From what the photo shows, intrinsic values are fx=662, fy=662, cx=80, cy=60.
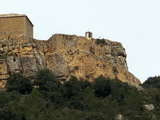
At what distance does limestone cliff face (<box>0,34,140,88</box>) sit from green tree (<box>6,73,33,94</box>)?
3.67ft

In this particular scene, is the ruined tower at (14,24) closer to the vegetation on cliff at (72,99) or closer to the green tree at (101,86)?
the vegetation on cliff at (72,99)

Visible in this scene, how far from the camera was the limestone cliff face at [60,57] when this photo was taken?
177ft

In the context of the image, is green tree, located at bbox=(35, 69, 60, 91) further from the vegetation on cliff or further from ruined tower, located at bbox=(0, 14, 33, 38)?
ruined tower, located at bbox=(0, 14, 33, 38)

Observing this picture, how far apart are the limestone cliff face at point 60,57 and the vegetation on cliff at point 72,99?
54.8 inches

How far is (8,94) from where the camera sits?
50.8 metres

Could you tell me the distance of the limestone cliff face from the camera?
5391 cm

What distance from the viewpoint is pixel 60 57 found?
5481cm

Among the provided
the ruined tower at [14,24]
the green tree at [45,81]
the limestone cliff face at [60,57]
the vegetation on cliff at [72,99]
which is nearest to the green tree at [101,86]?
the vegetation on cliff at [72,99]

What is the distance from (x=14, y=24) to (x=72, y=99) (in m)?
8.66

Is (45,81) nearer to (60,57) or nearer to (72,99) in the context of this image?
(72,99)

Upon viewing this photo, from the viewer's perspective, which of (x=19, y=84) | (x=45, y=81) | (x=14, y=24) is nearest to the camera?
(x=19, y=84)

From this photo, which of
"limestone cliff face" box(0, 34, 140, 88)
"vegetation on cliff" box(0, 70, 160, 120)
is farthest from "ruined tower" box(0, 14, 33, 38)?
"vegetation on cliff" box(0, 70, 160, 120)

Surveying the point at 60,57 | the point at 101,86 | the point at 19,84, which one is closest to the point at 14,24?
the point at 60,57

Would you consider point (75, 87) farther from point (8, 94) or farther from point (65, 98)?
point (8, 94)
